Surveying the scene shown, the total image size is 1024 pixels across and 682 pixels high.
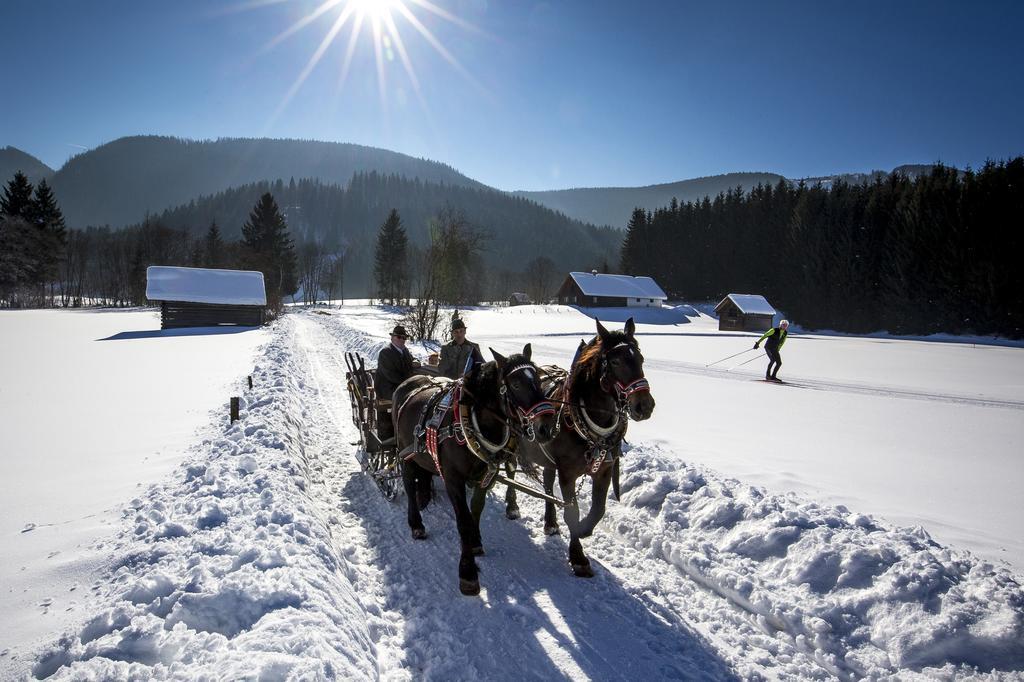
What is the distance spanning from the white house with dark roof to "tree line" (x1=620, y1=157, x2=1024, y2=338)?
13227 millimetres

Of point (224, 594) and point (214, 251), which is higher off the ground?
point (214, 251)

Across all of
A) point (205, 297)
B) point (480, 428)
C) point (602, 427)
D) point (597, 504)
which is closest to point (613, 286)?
point (205, 297)

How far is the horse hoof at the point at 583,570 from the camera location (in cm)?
462

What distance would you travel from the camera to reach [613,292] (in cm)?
6241

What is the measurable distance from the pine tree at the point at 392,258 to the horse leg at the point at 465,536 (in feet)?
225

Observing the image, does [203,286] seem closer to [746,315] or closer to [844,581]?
[844,581]

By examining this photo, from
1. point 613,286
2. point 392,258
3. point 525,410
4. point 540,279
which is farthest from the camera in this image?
point 540,279

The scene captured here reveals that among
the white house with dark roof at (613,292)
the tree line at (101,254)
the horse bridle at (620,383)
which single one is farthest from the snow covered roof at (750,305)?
the horse bridle at (620,383)

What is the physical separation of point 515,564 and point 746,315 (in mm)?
51984

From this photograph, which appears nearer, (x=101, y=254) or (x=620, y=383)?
(x=620, y=383)

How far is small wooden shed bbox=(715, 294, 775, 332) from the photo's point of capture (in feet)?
165

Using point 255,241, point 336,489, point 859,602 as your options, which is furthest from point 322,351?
point 255,241

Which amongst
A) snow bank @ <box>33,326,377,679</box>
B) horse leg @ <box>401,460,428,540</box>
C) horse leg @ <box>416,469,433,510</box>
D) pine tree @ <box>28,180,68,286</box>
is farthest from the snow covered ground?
pine tree @ <box>28,180,68,286</box>

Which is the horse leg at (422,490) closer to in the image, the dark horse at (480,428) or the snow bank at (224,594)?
the dark horse at (480,428)
